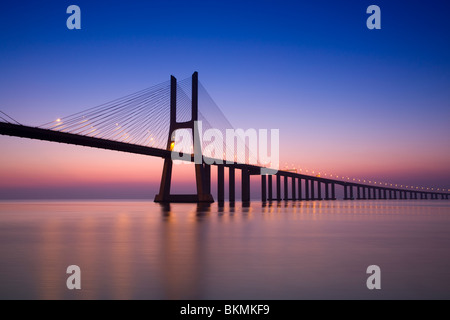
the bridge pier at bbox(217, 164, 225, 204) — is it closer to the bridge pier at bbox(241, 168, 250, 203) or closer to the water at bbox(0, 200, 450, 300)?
the bridge pier at bbox(241, 168, 250, 203)

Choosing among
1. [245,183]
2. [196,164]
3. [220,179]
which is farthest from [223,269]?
[245,183]

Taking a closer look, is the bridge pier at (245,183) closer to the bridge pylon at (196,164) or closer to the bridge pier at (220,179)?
the bridge pier at (220,179)

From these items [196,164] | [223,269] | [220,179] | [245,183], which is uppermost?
[196,164]

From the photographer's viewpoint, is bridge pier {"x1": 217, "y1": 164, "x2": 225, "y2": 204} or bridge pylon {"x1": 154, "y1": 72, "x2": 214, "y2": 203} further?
bridge pier {"x1": 217, "y1": 164, "x2": 225, "y2": 204}

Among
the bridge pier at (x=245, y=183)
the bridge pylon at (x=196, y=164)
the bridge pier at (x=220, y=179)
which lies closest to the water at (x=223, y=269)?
the bridge pylon at (x=196, y=164)

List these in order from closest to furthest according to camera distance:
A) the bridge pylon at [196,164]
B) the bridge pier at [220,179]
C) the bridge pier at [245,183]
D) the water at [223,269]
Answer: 1. the water at [223,269]
2. the bridge pylon at [196,164]
3. the bridge pier at [220,179]
4. the bridge pier at [245,183]

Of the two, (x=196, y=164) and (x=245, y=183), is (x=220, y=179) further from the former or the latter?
(x=196, y=164)

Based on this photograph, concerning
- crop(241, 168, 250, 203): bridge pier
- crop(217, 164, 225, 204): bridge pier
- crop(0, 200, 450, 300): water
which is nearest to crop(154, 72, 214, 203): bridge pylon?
crop(217, 164, 225, 204): bridge pier

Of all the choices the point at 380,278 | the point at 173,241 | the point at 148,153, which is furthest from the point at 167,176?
the point at 380,278

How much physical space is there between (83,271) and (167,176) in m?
58.2

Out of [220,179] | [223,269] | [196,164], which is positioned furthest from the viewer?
[220,179]
